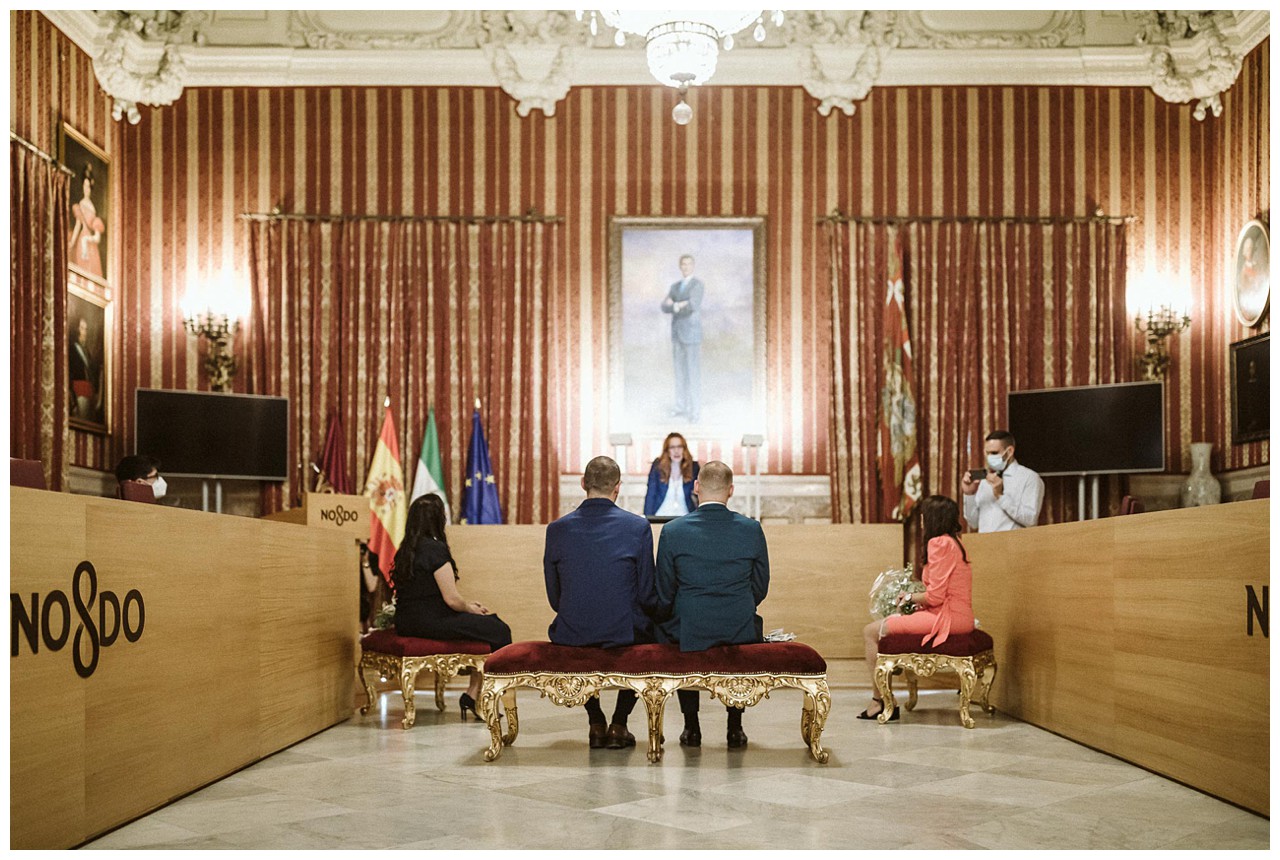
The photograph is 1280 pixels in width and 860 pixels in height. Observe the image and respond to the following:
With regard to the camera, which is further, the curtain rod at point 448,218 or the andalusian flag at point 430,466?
the curtain rod at point 448,218

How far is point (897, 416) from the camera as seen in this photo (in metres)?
10.3

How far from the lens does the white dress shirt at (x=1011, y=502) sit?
7.88m

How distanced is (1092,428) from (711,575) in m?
5.65

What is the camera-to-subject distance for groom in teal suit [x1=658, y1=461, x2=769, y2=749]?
16.6ft

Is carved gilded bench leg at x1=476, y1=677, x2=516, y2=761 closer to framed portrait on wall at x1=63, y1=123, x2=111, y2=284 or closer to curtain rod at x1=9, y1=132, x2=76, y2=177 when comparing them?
curtain rod at x1=9, y1=132, x2=76, y2=177

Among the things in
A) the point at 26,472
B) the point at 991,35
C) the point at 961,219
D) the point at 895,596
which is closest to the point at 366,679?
the point at 26,472

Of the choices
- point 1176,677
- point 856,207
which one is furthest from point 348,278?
point 1176,677

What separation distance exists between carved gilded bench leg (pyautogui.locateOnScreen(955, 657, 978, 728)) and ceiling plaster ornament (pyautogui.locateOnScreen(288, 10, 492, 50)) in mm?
7091

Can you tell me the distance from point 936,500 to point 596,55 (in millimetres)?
5910

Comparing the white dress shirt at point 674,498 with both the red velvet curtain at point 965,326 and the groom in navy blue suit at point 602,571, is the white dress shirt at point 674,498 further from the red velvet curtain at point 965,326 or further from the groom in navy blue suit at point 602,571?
the groom in navy blue suit at point 602,571

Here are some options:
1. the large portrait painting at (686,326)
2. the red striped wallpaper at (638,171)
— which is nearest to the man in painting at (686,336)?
the large portrait painting at (686,326)

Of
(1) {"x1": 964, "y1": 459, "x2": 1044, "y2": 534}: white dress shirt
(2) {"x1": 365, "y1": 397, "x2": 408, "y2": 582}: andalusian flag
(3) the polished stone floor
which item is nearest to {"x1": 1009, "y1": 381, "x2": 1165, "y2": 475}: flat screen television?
(1) {"x1": 964, "y1": 459, "x2": 1044, "y2": 534}: white dress shirt

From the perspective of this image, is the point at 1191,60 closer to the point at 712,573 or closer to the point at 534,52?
the point at 534,52

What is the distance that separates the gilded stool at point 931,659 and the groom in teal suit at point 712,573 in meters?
1.31
